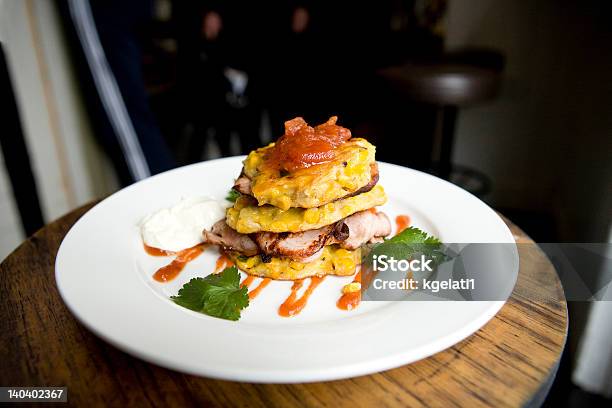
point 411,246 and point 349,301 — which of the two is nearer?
point 349,301

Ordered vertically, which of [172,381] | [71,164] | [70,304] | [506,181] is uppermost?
[70,304]

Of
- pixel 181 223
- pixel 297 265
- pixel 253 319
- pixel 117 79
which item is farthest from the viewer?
pixel 117 79

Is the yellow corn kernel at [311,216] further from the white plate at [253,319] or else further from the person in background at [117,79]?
the person in background at [117,79]

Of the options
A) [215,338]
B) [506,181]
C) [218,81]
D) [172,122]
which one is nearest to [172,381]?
[215,338]

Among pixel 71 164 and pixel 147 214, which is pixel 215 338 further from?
pixel 71 164

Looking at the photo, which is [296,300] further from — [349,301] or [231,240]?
[231,240]

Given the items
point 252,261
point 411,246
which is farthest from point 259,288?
point 411,246

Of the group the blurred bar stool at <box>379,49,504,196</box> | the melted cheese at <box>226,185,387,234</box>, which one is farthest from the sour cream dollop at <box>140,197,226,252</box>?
the blurred bar stool at <box>379,49,504,196</box>

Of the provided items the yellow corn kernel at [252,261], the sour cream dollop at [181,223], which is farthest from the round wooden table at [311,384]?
the yellow corn kernel at [252,261]
